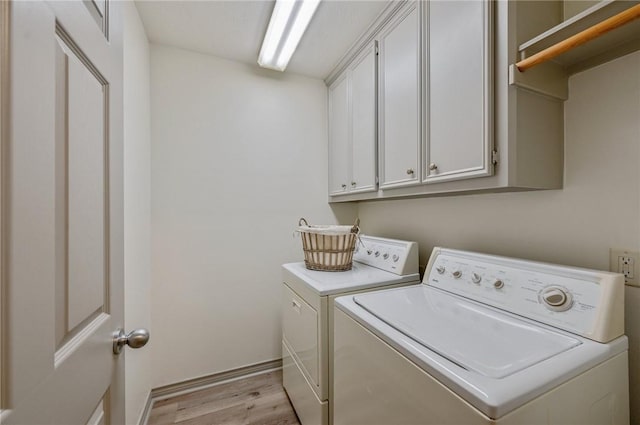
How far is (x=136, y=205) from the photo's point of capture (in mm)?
1494

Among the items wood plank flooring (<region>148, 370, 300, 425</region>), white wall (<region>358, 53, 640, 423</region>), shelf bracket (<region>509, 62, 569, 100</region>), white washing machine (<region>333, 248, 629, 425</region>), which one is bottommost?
wood plank flooring (<region>148, 370, 300, 425</region>)

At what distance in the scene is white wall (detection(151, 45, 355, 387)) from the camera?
6.15 feet

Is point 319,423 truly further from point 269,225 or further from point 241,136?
point 241,136

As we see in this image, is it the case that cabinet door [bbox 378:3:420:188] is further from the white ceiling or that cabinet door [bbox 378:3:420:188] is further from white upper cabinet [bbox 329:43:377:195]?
the white ceiling

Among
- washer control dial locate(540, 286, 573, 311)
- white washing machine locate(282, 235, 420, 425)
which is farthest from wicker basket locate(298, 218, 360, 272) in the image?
washer control dial locate(540, 286, 573, 311)

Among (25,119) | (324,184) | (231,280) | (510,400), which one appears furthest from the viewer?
(324,184)

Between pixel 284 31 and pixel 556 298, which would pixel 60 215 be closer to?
pixel 556 298

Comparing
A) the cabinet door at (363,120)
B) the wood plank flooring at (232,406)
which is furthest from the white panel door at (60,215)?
the cabinet door at (363,120)

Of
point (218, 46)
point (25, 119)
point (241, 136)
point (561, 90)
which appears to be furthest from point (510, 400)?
point (218, 46)

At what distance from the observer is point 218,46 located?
6.18ft

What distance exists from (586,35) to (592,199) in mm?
566

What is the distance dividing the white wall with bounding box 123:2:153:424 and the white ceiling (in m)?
0.15

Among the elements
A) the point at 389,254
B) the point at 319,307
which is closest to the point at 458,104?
the point at 389,254

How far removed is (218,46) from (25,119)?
6.03 feet
